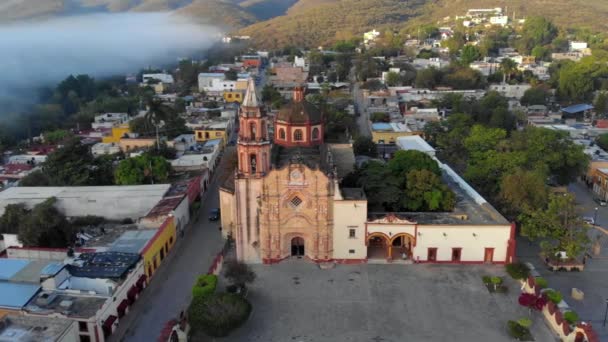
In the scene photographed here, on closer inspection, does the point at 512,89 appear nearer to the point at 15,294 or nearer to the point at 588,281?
the point at 588,281

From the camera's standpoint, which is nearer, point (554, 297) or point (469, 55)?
point (554, 297)

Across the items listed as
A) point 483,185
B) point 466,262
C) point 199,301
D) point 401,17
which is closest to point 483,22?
point 401,17

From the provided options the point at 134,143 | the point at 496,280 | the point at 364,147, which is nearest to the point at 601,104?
the point at 364,147

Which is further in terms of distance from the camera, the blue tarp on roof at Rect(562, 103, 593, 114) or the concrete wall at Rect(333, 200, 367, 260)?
the blue tarp on roof at Rect(562, 103, 593, 114)

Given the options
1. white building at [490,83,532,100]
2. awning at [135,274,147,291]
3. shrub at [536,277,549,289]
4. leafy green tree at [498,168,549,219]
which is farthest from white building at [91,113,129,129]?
white building at [490,83,532,100]

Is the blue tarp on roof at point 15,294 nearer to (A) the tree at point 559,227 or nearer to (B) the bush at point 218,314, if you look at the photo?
(B) the bush at point 218,314

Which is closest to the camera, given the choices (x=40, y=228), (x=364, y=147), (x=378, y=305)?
(x=378, y=305)

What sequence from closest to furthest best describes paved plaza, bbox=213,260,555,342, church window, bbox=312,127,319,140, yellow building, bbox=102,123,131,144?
paved plaza, bbox=213,260,555,342 < church window, bbox=312,127,319,140 < yellow building, bbox=102,123,131,144

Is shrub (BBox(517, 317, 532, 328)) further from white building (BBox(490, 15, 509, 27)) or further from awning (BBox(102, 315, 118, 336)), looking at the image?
white building (BBox(490, 15, 509, 27))
